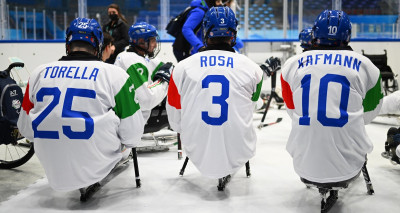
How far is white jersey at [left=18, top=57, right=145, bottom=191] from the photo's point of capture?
2.37 meters

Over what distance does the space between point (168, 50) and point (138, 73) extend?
493cm

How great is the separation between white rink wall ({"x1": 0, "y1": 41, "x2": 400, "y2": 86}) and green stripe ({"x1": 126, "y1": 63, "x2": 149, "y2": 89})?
4754mm

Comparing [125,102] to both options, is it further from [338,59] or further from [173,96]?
[338,59]

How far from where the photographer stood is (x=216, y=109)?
2588 mm

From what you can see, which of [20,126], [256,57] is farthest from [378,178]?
[256,57]

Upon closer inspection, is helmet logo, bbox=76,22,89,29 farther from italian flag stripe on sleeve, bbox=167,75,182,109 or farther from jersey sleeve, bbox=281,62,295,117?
jersey sleeve, bbox=281,62,295,117

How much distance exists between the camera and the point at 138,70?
3402mm

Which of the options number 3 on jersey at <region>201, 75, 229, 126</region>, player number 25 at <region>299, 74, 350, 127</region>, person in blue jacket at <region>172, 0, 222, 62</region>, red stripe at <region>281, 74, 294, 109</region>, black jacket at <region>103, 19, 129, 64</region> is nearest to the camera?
player number 25 at <region>299, 74, 350, 127</region>

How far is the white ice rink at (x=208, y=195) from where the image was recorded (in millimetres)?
2539

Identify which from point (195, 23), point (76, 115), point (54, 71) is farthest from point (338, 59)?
point (195, 23)

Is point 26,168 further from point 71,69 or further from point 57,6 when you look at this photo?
point 57,6

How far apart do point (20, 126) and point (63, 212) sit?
555 mm

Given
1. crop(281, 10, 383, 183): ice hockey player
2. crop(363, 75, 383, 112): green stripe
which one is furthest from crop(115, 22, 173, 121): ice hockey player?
crop(363, 75, 383, 112): green stripe

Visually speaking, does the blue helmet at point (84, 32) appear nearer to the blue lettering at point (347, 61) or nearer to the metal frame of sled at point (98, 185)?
the metal frame of sled at point (98, 185)
